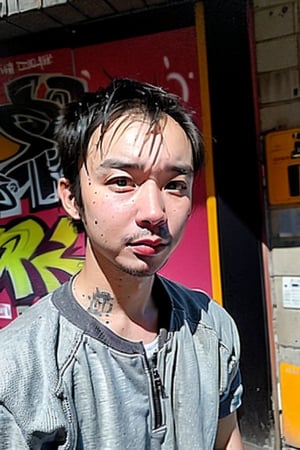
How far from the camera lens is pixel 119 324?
1.22 meters

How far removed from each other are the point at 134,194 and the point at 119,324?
289mm

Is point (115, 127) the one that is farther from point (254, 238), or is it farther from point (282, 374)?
point (282, 374)

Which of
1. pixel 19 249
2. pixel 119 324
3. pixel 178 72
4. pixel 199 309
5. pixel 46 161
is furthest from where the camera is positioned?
pixel 19 249

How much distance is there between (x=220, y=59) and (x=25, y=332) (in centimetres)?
254

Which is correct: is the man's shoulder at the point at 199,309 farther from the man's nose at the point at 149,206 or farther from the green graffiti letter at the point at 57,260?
the green graffiti letter at the point at 57,260

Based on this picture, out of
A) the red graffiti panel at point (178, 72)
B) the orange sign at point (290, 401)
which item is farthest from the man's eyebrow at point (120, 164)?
the orange sign at point (290, 401)

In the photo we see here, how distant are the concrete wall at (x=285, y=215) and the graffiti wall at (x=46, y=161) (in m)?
0.44

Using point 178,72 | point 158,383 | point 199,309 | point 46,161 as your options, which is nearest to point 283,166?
point 178,72

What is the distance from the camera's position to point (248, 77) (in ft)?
10.4

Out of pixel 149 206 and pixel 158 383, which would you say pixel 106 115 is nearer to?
pixel 149 206

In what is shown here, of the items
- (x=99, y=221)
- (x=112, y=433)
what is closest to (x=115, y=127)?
(x=99, y=221)

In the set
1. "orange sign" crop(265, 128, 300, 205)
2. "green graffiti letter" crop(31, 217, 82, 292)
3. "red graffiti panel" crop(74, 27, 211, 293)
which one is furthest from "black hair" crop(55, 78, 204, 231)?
"green graffiti letter" crop(31, 217, 82, 292)

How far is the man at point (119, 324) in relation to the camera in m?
1.02

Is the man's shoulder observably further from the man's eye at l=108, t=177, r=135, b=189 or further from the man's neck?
the man's eye at l=108, t=177, r=135, b=189
